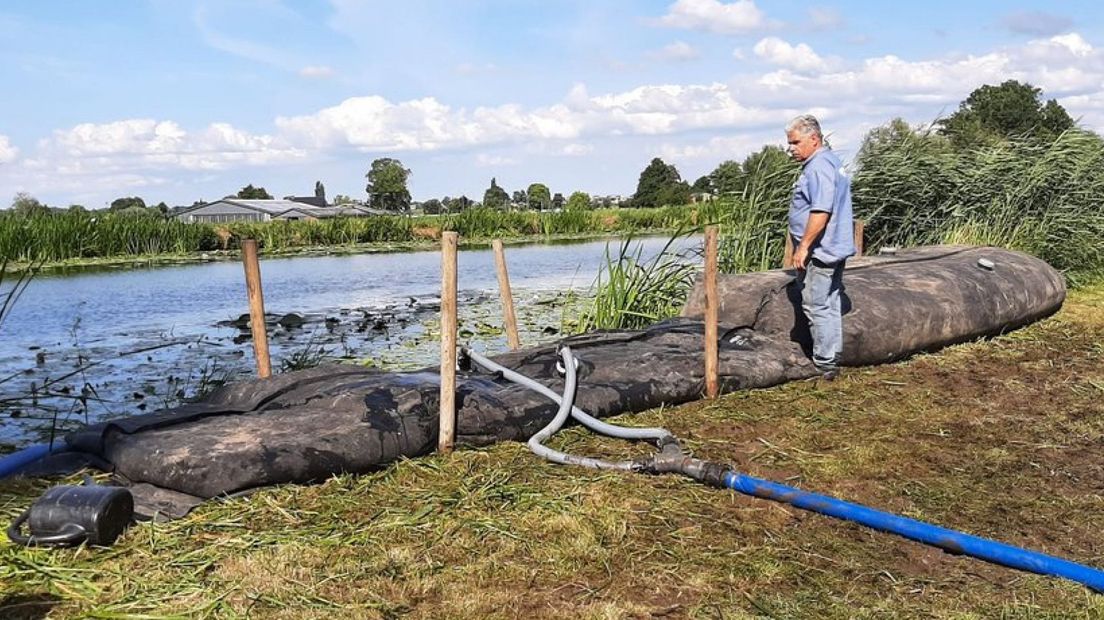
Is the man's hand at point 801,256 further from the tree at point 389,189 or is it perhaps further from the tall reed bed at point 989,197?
the tree at point 389,189

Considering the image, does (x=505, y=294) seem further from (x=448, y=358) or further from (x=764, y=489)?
(x=764, y=489)

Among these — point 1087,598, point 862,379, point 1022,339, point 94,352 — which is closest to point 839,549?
point 1087,598

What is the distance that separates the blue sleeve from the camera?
573 centimetres

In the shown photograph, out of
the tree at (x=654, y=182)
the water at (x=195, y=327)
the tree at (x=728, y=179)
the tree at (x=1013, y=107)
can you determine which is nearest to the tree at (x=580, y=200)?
the tree at (x=654, y=182)

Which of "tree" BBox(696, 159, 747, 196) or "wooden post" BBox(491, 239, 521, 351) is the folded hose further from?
→ "tree" BBox(696, 159, 747, 196)

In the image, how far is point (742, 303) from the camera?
677cm

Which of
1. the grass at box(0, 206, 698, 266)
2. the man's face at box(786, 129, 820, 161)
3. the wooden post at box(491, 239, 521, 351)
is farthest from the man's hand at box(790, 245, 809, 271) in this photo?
the grass at box(0, 206, 698, 266)

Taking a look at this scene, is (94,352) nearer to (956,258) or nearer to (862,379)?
(862,379)

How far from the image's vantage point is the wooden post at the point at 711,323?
224 inches

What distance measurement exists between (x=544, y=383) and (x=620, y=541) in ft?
6.33

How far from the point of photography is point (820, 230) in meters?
5.73

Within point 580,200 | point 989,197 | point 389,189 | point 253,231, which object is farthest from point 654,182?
point 989,197

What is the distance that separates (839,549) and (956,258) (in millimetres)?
5857

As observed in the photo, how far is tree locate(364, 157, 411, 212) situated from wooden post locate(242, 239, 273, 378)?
81356mm
